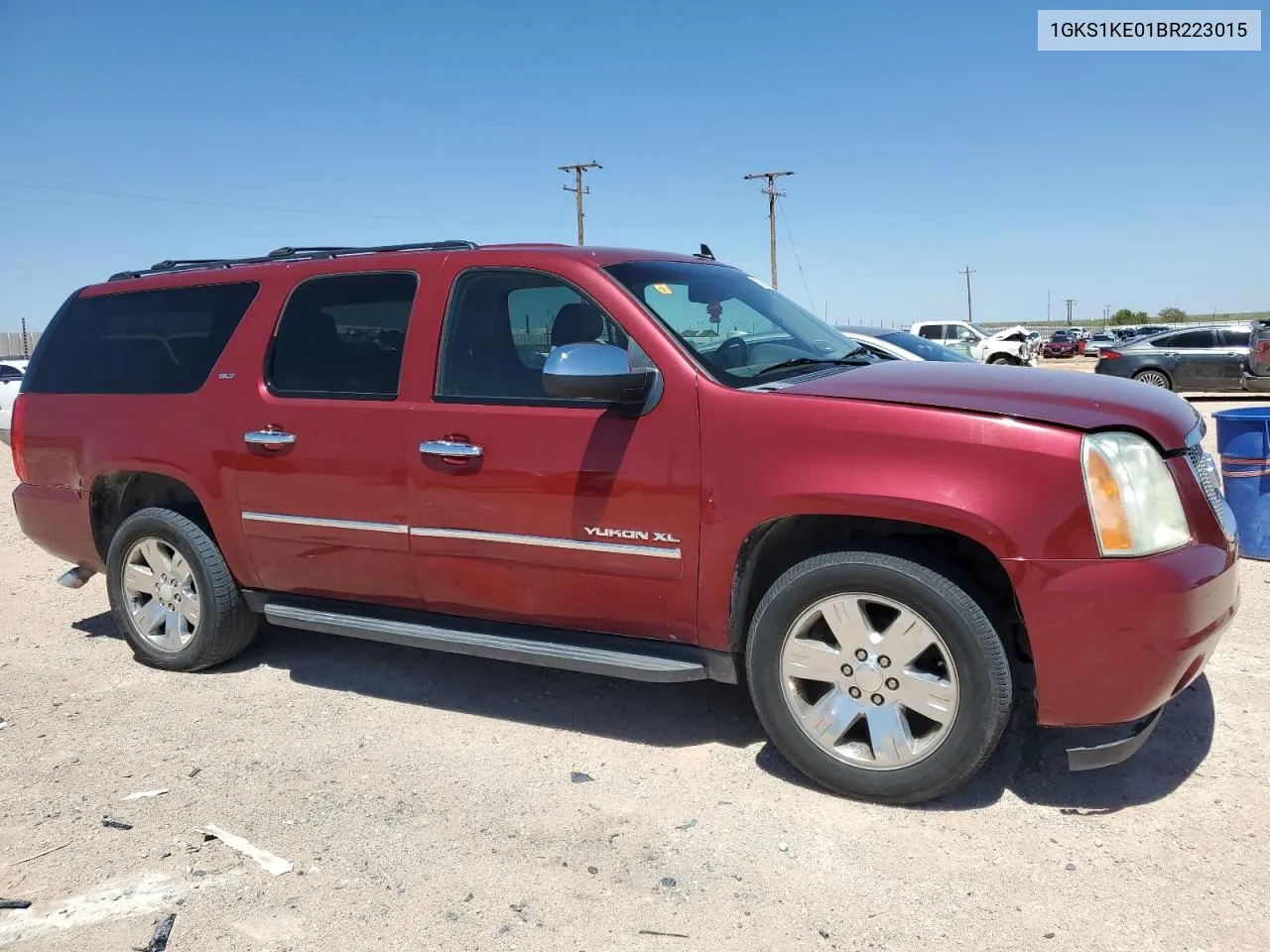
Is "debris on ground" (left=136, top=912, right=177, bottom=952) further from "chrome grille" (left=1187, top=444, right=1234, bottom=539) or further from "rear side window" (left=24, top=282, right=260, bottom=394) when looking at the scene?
"chrome grille" (left=1187, top=444, right=1234, bottom=539)

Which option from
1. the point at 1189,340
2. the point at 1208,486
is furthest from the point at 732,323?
the point at 1189,340

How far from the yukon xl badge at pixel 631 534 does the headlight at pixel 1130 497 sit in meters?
1.33

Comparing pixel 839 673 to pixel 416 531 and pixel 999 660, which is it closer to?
pixel 999 660

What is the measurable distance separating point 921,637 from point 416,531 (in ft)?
6.46

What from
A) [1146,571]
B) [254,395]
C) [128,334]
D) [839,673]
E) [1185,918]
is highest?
[128,334]

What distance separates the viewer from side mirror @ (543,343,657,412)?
3.28 meters

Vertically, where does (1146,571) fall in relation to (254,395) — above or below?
below

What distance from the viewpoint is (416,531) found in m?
3.92

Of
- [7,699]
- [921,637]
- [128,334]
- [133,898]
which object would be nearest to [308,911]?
[133,898]

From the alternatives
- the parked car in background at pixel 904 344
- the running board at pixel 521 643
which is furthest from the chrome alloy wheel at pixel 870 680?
the parked car in background at pixel 904 344

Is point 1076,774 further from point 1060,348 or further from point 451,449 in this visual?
point 1060,348

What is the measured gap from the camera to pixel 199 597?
4.65 metres

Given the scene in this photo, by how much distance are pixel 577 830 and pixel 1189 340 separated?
67.5ft

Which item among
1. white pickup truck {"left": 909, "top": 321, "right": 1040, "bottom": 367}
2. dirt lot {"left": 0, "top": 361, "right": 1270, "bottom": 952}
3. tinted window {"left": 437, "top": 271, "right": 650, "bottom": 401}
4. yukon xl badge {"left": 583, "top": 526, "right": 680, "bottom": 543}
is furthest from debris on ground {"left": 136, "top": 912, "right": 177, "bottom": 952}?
white pickup truck {"left": 909, "top": 321, "right": 1040, "bottom": 367}
